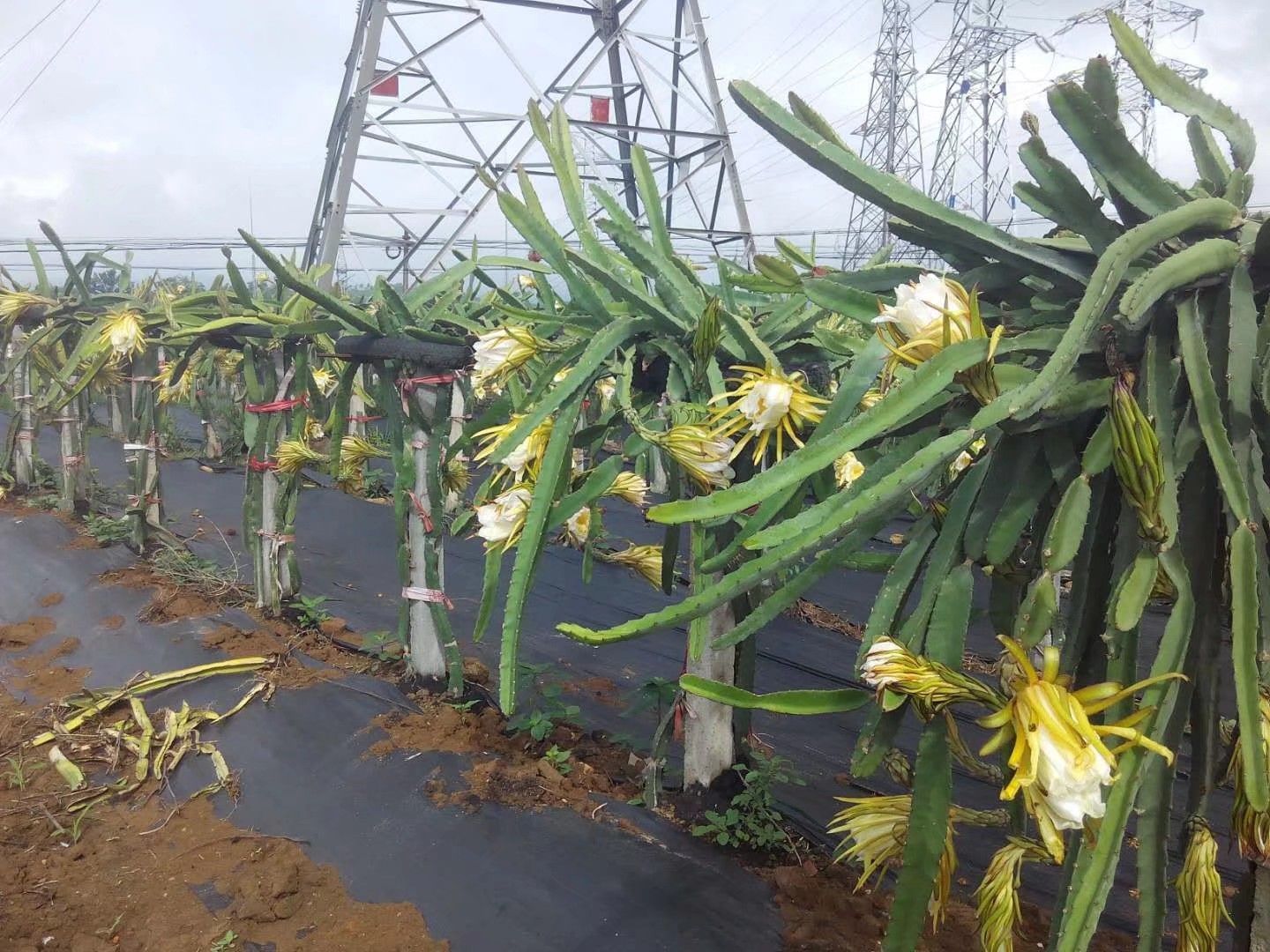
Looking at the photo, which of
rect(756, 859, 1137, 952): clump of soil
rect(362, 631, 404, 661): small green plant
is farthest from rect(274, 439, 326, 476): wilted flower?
rect(756, 859, 1137, 952): clump of soil

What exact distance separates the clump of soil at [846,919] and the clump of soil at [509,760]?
1.43 ft

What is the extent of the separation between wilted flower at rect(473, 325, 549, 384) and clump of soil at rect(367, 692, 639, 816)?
3.29 feet

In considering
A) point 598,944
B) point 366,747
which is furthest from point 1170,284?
point 366,747

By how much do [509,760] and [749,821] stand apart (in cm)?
65

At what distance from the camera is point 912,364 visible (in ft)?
2.11

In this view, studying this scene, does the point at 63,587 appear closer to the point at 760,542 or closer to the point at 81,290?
the point at 81,290

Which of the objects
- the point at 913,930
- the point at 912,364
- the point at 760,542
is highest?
the point at 912,364

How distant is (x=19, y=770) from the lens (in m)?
2.05

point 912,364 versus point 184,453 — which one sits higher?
point 912,364

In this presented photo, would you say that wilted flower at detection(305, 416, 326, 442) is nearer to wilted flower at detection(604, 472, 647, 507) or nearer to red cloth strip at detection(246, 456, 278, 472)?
red cloth strip at detection(246, 456, 278, 472)

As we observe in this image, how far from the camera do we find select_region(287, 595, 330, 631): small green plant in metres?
2.85

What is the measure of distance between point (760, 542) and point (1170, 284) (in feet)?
1.02

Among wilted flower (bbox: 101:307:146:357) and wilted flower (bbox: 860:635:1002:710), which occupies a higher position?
wilted flower (bbox: 101:307:146:357)

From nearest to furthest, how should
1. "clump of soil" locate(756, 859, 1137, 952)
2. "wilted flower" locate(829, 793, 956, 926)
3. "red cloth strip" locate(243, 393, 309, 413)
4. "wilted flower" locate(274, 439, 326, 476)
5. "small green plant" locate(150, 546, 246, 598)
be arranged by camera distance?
"wilted flower" locate(829, 793, 956, 926) → "clump of soil" locate(756, 859, 1137, 952) → "wilted flower" locate(274, 439, 326, 476) → "red cloth strip" locate(243, 393, 309, 413) → "small green plant" locate(150, 546, 246, 598)
